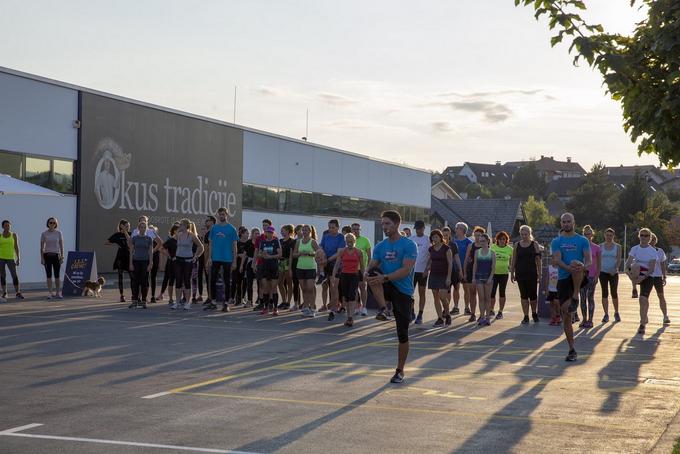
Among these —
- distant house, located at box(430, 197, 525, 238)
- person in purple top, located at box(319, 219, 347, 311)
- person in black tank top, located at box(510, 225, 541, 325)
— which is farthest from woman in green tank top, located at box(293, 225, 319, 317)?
distant house, located at box(430, 197, 525, 238)

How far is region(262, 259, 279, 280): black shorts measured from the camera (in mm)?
19094

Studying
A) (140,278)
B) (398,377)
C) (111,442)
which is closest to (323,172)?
(140,278)

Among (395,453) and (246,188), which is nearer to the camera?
(395,453)

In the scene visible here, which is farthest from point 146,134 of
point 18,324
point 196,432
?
point 196,432

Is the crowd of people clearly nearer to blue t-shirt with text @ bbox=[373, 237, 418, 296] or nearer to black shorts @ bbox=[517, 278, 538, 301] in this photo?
black shorts @ bbox=[517, 278, 538, 301]

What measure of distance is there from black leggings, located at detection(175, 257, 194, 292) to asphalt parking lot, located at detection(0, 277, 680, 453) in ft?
10.0

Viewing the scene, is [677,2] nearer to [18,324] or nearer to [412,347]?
[412,347]

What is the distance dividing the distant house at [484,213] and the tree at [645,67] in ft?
263

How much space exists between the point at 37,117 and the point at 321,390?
20461 millimetres

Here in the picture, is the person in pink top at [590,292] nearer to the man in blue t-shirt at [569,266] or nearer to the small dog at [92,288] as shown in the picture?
the man in blue t-shirt at [569,266]

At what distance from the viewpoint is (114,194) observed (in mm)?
31406

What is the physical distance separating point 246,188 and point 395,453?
3296cm

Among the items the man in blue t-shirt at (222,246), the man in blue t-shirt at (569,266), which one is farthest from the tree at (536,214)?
the man in blue t-shirt at (569,266)

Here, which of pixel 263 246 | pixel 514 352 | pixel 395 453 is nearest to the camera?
pixel 395 453
